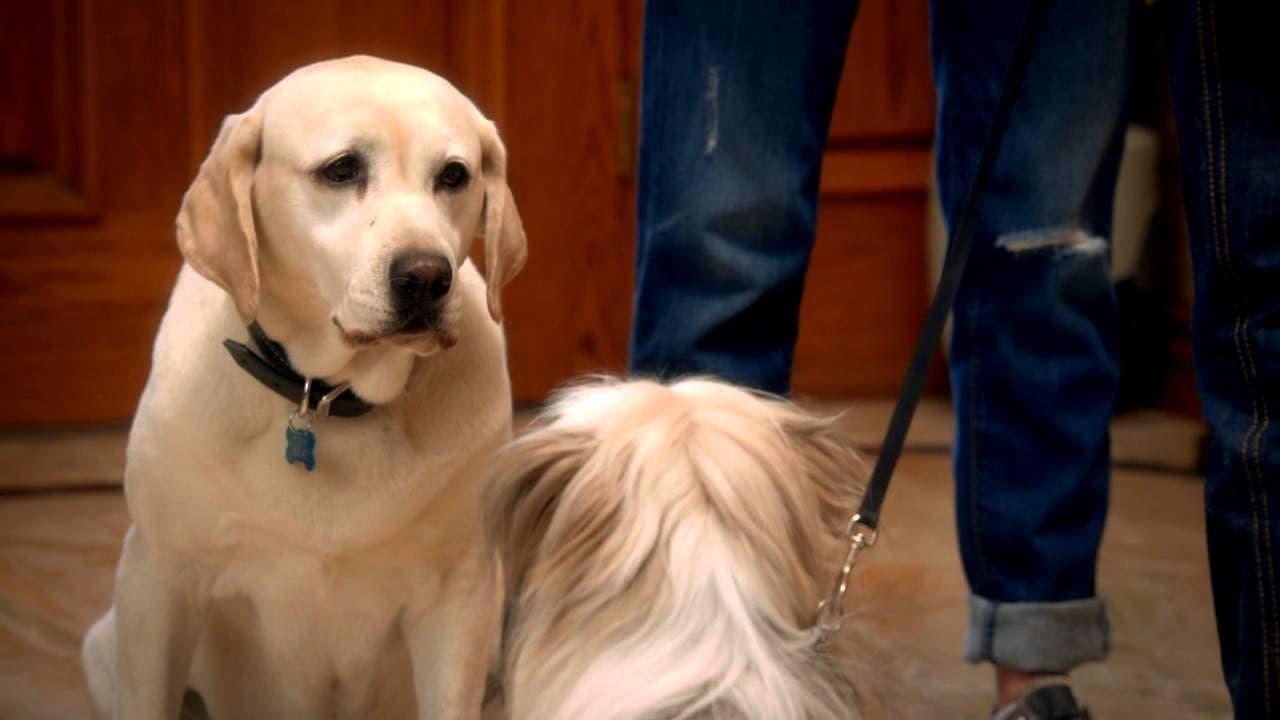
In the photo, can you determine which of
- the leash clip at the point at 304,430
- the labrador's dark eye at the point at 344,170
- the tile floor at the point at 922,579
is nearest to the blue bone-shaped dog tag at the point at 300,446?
the leash clip at the point at 304,430

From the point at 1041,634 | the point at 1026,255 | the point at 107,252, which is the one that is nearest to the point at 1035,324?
the point at 1026,255

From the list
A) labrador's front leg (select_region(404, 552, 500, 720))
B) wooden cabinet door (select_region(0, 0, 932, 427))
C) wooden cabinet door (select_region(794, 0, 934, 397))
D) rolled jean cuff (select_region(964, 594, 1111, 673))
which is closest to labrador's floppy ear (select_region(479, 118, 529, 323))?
labrador's front leg (select_region(404, 552, 500, 720))

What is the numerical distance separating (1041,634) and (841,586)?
53 centimetres

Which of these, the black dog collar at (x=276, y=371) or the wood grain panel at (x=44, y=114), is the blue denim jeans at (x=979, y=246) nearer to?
the black dog collar at (x=276, y=371)

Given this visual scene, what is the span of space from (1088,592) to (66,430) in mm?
1894

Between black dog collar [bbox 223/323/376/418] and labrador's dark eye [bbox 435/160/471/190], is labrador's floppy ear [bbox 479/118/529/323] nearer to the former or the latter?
labrador's dark eye [bbox 435/160/471/190]

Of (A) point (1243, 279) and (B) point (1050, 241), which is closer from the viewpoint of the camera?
(A) point (1243, 279)

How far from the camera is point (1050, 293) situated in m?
1.58

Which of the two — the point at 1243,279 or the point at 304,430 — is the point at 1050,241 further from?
the point at 304,430

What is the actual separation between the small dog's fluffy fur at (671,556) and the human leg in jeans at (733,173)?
222 mm

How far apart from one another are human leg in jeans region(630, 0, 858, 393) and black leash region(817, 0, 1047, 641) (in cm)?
18

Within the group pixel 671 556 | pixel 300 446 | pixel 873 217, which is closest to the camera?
pixel 671 556

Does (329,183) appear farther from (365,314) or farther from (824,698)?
(824,698)

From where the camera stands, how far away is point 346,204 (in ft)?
4.58
